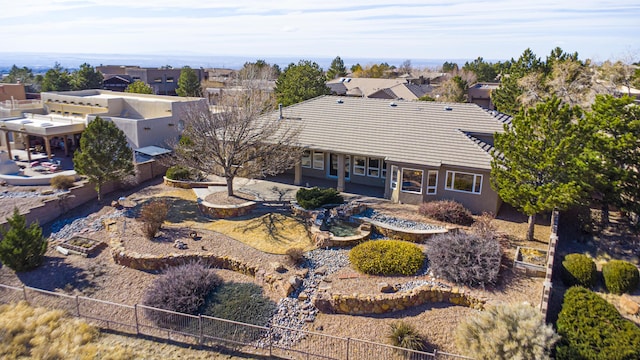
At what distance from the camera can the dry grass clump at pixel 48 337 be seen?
13.5 meters

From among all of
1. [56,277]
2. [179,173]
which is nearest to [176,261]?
[56,277]

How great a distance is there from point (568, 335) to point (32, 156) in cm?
4070

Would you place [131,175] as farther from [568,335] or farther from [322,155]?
[568,335]

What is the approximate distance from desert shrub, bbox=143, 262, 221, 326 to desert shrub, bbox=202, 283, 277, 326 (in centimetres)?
37

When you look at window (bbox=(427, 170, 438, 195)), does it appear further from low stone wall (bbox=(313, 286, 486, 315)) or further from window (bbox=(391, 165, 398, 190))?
low stone wall (bbox=(313, 286, 486, 315))

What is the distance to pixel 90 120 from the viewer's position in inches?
1453

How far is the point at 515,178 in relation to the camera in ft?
61.9

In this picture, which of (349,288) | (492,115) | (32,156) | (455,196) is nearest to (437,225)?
(455,196)

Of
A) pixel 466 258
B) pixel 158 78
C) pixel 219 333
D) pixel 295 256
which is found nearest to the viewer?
pixel 219 333

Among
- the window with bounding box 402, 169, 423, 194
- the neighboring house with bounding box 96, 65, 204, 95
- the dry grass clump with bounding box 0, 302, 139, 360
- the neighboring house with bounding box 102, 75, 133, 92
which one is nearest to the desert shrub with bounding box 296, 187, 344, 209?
the window with bounding box 402, 169, 423, 194

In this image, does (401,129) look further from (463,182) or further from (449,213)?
(449,213)

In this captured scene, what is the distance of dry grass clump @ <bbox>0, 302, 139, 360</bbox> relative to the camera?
1348 centimetres

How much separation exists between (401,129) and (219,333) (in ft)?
55.8

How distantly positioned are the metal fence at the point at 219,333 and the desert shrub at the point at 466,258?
392cm
